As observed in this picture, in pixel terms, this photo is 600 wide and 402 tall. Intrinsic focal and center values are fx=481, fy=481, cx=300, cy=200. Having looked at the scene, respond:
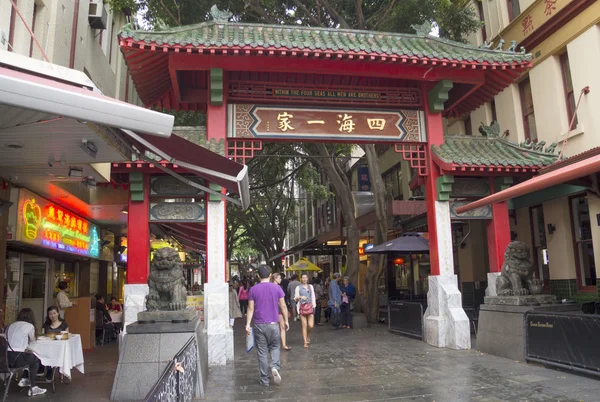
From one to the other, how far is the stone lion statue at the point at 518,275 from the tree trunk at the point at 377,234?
6842 mm

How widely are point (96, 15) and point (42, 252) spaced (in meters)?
6.43

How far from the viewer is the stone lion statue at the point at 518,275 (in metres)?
9.35

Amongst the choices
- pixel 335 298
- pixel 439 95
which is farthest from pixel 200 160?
pixel 335 298

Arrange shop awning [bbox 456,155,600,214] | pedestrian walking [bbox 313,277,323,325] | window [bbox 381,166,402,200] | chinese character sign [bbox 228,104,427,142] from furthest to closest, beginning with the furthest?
1. window [bbox 381,166,402,200]
2. pedestrian walking [bbox 313,277,323,325]
3. chinese character sign [bbox 228,104,427,142]
4. shop awning [bbox 456,155,600,214]

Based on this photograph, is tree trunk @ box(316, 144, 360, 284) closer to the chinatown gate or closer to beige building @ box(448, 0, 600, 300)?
beige building @ box(448, 0, 600, 300)

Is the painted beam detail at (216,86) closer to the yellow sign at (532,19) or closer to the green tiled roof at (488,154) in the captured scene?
the green tiled roof at (488,154)

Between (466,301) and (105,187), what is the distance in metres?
12.0

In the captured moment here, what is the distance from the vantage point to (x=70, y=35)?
36.8 feet

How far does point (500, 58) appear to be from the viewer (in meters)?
11.0

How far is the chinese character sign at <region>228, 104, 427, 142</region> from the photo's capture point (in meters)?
11.0

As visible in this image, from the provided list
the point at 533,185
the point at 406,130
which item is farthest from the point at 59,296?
the point at 533,185

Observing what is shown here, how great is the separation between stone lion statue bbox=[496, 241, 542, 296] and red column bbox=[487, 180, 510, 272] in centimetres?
205

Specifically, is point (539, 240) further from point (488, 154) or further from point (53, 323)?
point (53, 323)

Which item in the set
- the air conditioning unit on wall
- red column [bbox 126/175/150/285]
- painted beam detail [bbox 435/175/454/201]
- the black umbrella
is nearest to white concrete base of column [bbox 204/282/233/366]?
red column [bbox 126/175/150/285]
